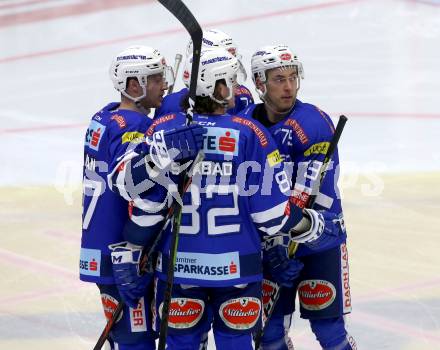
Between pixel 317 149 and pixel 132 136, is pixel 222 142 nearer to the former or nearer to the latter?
pixel 132 136

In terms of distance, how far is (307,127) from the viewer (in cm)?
418

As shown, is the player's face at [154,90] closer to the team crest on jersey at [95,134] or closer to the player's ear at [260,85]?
the team crest on jersey at [95,134]

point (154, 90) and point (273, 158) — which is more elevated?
point (154, 90)

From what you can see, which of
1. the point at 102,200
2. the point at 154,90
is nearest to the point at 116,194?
the point at 102,200

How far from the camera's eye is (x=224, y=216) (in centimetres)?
373

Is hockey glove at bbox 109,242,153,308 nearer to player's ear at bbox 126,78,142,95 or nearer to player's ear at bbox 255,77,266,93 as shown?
player's ear at bbox 126,78,142,95

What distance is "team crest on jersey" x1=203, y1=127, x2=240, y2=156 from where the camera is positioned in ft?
12.0

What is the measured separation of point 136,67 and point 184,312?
1051 mm

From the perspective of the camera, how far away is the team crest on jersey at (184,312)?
3.84 meters

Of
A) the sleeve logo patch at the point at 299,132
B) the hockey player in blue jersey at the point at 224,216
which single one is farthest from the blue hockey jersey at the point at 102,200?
the sleeve logo patch at the point at 299,132
